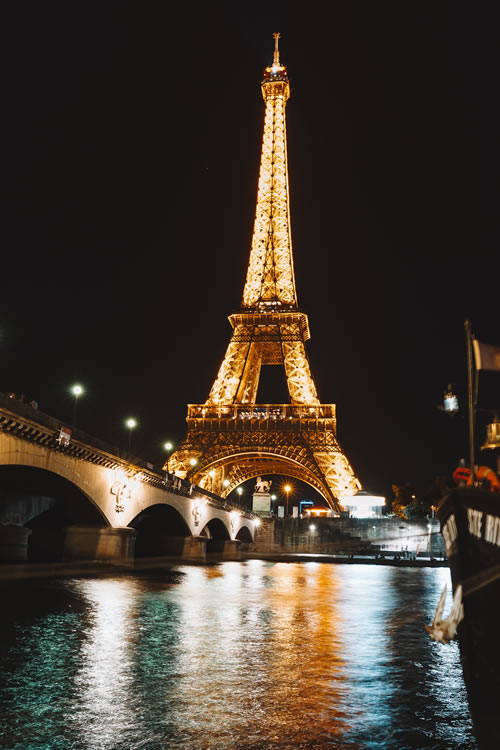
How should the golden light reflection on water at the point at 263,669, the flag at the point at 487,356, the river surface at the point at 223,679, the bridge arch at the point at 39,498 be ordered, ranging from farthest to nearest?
the bridge arch at the point at 39,498
the flag at the point at 487,356
the golden light reflection on water at the point at 263,669
the river surface at the point at 223,679

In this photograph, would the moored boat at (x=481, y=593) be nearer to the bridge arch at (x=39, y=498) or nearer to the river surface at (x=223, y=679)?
the river surface at (x=223, y=679)

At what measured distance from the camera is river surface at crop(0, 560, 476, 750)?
21.9 ft

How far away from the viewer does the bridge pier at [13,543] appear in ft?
133

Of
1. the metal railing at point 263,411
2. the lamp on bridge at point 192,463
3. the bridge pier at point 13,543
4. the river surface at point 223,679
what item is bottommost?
the river surface at point 223,679

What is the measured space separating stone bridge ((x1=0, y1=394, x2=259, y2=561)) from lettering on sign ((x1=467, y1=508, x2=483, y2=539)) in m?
17.8

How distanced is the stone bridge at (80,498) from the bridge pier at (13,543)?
0.06 meters

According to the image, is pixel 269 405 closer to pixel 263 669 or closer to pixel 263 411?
pixel 263 411

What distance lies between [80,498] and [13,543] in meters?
11.4

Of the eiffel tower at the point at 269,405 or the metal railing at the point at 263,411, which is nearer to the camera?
the eiffel tower at the point at 269,405

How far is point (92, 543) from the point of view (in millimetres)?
34438

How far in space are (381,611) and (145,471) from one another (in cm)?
2198

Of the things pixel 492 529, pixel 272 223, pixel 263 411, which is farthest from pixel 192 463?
pixel 492 529

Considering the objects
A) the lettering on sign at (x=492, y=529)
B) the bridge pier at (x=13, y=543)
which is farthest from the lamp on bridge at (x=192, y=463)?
the lettering on sign at (x=492, y=529)

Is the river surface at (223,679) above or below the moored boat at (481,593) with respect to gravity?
below
